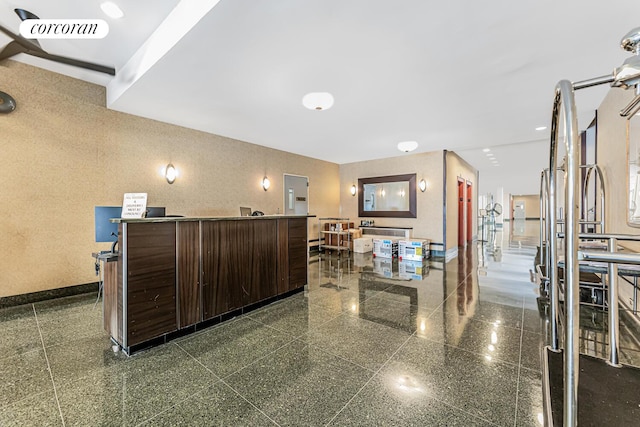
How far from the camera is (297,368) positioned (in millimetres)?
2072

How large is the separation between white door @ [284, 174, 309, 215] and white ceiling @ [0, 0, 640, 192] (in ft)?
8.40

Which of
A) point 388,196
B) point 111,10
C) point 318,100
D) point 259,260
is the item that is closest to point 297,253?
point 259,260

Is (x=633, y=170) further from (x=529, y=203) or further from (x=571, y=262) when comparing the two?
(x=529, y=203)

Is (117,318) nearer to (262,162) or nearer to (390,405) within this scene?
(390,405)

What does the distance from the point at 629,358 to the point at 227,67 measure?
448 centimetres

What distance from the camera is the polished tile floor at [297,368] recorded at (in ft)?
5.33

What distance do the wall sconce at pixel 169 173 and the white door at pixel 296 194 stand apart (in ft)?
9.04

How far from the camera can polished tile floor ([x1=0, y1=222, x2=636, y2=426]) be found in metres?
1.62

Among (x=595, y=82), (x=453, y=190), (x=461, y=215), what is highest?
(x=453, y=190)

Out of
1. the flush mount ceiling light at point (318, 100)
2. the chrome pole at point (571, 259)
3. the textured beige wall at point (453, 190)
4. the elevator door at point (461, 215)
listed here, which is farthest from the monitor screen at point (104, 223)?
the elevator door at point (461, 215)

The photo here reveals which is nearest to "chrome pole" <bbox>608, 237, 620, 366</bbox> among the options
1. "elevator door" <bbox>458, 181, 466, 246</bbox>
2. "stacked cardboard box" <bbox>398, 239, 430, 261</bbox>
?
"stacked cardboard box" <bbox>398, 239, 430, 261</bbox>

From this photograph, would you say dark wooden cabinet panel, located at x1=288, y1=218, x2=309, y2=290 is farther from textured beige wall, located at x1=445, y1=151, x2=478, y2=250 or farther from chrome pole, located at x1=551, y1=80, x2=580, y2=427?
textured beige wall, located at x1=445, y1=151, x2=478, y2=250

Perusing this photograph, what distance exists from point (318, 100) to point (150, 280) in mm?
2951

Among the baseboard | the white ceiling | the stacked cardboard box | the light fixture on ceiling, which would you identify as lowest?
the baseboard
